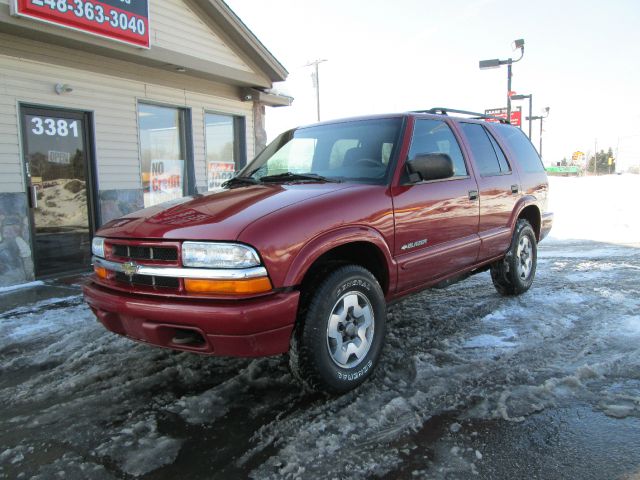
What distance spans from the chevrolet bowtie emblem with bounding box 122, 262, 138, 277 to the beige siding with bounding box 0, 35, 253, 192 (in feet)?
14.7

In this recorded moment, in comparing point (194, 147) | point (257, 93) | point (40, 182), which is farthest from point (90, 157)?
point (257, 93)

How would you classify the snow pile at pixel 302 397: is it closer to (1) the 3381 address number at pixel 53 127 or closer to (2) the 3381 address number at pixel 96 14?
(1) the 3381 address number at pixel 53 127

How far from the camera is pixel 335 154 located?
4062 millimetres

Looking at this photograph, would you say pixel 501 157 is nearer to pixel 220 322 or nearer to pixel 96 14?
pixel 220 322

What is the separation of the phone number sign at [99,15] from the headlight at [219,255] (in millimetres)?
4816

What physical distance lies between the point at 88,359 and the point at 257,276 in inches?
80.2

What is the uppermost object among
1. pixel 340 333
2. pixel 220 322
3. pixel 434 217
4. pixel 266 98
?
pixel 266 98

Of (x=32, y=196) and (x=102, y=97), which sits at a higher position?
(x=102, y=97)

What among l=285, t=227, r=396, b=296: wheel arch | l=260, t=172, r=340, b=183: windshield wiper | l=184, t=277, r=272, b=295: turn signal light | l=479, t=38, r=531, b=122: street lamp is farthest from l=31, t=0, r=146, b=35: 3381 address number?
l=479, t=38, r=531, b=122: street lamp

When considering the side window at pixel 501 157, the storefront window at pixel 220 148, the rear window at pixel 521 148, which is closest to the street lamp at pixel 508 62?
the storefront window at pixel 220 148

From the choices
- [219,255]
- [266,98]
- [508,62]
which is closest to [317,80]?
[508,62]

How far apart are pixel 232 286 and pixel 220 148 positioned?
7.75 metres

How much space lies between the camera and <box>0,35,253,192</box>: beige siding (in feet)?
21.4

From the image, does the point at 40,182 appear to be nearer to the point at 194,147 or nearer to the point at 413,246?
the point at 194,147
